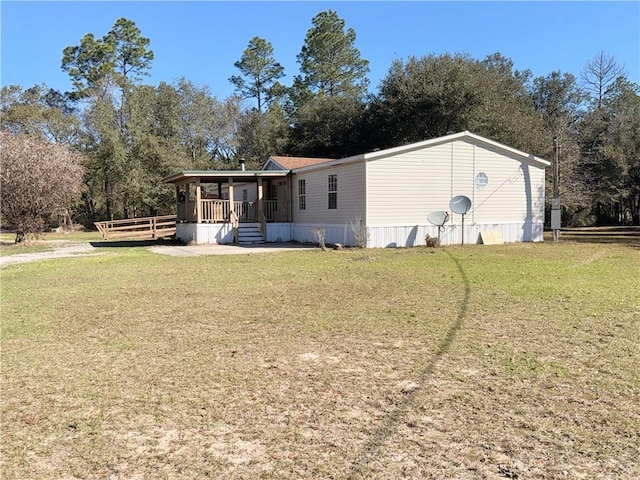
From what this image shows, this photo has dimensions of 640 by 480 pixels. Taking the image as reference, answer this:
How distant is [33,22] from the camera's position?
1217cm

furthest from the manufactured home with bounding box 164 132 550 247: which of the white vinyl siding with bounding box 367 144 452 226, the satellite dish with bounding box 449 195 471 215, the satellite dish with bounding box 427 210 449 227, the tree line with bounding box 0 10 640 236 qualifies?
the tree line with bounding box 0 10 640 236

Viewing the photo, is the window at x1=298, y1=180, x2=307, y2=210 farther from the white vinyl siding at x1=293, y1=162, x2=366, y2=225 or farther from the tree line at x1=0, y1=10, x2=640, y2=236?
the tree line at x1=0, y1=10, x2=640, y2=236

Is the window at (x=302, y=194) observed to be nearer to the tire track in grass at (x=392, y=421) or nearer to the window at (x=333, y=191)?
the window at (x=333, y=191)

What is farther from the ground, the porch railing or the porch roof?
the porch roof

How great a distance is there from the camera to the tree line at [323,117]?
89.2 feet

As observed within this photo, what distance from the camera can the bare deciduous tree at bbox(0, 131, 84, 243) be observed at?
1672cm

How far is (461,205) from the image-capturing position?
51.8 feet

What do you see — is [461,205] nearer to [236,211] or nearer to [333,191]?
[333,191]

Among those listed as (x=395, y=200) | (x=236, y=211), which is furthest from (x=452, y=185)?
(x=236, y=211)

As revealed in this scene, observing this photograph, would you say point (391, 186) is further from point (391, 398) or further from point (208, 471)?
point (208, 471)

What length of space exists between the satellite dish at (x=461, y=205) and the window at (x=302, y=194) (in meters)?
5.60

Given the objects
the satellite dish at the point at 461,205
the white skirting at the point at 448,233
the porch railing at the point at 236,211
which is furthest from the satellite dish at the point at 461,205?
the porch railing at the point at 236,211

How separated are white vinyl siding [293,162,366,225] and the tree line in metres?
11.7

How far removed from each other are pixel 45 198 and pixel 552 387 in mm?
18173
